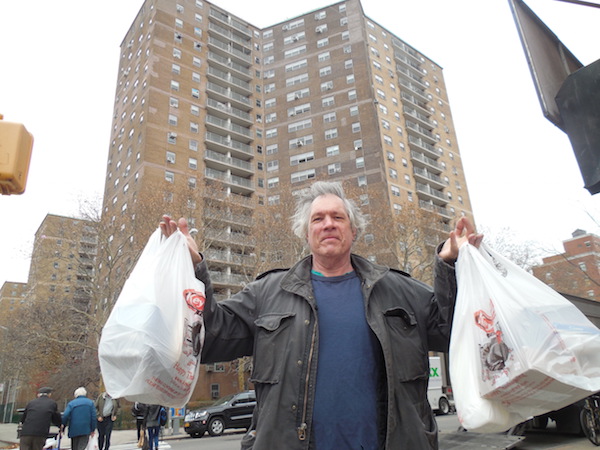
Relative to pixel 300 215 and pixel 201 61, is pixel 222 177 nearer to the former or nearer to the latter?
pixel 201 61

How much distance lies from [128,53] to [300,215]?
200ft

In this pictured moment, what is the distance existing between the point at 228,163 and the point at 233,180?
6.46 ft

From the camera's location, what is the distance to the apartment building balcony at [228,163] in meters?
46.3

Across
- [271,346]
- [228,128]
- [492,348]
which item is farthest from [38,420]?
[228,128]

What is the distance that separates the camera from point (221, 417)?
16000mm

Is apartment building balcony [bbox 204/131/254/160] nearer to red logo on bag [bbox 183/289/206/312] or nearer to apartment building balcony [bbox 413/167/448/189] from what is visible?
apartment building balcony [bbox 413/167/448/189]

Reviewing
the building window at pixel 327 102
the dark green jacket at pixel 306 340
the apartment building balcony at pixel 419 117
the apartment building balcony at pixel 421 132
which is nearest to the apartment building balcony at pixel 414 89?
the apartment building balcony at pixel 419 117

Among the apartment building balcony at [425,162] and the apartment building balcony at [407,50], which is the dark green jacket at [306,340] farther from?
the apartment building balcony at [407,50]

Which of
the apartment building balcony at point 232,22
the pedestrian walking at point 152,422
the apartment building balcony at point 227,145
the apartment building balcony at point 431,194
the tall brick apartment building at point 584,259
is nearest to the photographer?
the pedestrian walking at point 152,422

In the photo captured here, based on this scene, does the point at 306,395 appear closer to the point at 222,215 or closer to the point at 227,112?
the point at 222,215

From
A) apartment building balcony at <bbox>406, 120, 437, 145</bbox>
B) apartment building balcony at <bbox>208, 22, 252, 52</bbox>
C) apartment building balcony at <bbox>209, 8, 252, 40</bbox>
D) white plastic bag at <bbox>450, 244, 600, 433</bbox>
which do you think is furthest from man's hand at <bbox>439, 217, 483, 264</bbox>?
apartment building balcony at <bbox>209, 8, 252, 40</bbox>

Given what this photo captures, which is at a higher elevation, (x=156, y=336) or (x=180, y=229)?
(x=180, y=229)

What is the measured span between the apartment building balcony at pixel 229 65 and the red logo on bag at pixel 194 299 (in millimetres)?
A: 54867

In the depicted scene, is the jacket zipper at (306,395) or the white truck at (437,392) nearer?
the jacket zipper at (306,395)
